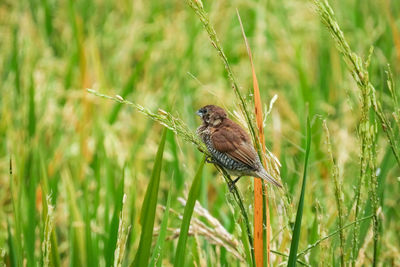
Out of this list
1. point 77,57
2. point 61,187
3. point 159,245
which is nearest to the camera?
point 159,245

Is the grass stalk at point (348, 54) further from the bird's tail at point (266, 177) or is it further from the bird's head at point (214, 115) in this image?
the bird's head at point (214, 115)

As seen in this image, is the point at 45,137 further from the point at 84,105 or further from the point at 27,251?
the point at 27,251

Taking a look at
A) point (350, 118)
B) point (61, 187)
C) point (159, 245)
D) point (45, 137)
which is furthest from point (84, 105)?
point (159, 245)

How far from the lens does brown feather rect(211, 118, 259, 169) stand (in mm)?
2580

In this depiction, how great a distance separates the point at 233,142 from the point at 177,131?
0.81 m

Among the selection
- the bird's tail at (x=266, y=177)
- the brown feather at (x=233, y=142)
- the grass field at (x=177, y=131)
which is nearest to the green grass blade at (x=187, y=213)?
the grass field at (x=177, y=131)

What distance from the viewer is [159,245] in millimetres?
2180

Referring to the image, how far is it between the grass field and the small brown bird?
0.33 ft

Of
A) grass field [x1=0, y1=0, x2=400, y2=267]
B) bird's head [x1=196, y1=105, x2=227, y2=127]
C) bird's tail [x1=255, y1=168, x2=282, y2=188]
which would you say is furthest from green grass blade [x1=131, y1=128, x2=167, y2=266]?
bird's head [x1=196, y1=105, x2=227, y2=127]

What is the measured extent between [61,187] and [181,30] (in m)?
2.45

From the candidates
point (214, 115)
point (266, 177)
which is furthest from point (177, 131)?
point (214, 115)

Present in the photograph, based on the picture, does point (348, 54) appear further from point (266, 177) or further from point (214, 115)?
point (214, 115)

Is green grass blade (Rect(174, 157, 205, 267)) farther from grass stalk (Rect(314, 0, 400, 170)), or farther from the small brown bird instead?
grass stalk (Rect(314, 0, 400, 170))

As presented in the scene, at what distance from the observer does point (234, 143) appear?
269cm
